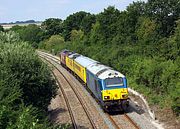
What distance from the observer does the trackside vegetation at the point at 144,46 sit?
2931cm

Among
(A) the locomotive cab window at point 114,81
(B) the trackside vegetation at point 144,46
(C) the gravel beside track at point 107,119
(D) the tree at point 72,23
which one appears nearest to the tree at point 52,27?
(D) the tree at point 72,23

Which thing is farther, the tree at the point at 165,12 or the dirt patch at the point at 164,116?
the tree at the point at 165,12

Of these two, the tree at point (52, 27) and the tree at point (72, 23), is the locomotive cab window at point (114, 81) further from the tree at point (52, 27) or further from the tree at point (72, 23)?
the tree at point (52, 27)

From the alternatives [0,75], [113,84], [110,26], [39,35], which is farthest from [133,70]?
[39,35]

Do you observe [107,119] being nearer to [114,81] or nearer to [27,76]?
[114,81]

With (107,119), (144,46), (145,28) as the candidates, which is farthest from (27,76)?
(145,28)

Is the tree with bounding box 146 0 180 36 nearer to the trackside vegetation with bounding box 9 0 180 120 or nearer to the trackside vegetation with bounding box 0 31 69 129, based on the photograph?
the trackside vegetation with bounding box 9 0 180 120

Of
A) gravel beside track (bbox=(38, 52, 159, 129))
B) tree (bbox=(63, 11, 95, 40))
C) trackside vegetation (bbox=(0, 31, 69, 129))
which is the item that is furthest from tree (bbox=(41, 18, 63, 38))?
trackside vegetation (bbox=(0, 31, 69, 129))

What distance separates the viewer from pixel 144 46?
46.3 m

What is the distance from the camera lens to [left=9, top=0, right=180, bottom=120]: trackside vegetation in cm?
2931

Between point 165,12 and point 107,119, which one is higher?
point 165,12

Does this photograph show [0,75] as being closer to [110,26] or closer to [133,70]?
[133,70]

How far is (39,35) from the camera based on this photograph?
430 feet

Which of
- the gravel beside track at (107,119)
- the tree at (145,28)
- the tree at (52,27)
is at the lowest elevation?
the gravel beside track at (107,119)
